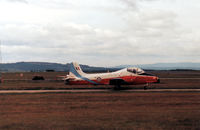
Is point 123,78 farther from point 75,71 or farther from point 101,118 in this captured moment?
point 101,118

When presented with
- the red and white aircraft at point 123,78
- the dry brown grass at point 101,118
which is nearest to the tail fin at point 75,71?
the red and white aircraft at point 123,78

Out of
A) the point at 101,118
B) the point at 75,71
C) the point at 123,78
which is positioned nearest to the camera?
the point at 101,118

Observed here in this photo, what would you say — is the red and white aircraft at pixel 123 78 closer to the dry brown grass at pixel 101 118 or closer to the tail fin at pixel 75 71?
the tail fin at pixel 75 71

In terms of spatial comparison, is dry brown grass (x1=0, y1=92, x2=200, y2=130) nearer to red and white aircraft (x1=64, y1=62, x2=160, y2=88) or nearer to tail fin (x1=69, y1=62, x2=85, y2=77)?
red and white aircraft (x1=64, y1=62, x2=160, y2=88)

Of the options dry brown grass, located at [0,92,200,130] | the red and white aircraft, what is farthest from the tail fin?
dry brown grass, located at [0,92,200,130]

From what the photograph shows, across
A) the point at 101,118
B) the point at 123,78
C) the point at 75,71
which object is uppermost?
the point at 75,71

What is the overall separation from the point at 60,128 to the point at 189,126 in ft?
23.1

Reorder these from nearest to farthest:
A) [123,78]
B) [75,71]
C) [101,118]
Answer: [101,118]
[123,78]
[75,71]

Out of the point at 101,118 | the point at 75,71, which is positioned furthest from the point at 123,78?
the point at 101,118

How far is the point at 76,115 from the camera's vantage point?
16.5 meters

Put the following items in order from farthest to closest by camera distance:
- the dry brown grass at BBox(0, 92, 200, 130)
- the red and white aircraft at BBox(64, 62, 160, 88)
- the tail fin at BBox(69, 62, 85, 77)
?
the tail fin at BBox(69, 62, 85, 77) < the red and white aircraft at BBox(64, 62, 160, 88) < the dry brown grass at BBox(0, 92, 200, 130)

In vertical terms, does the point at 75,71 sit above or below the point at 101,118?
above

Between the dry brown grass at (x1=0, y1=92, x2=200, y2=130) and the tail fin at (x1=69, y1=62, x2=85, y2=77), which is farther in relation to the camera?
the tail fin at (x1=69, y1=62, x2=85, y2=77)

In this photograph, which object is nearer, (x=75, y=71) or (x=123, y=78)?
(x=123, y=78)
